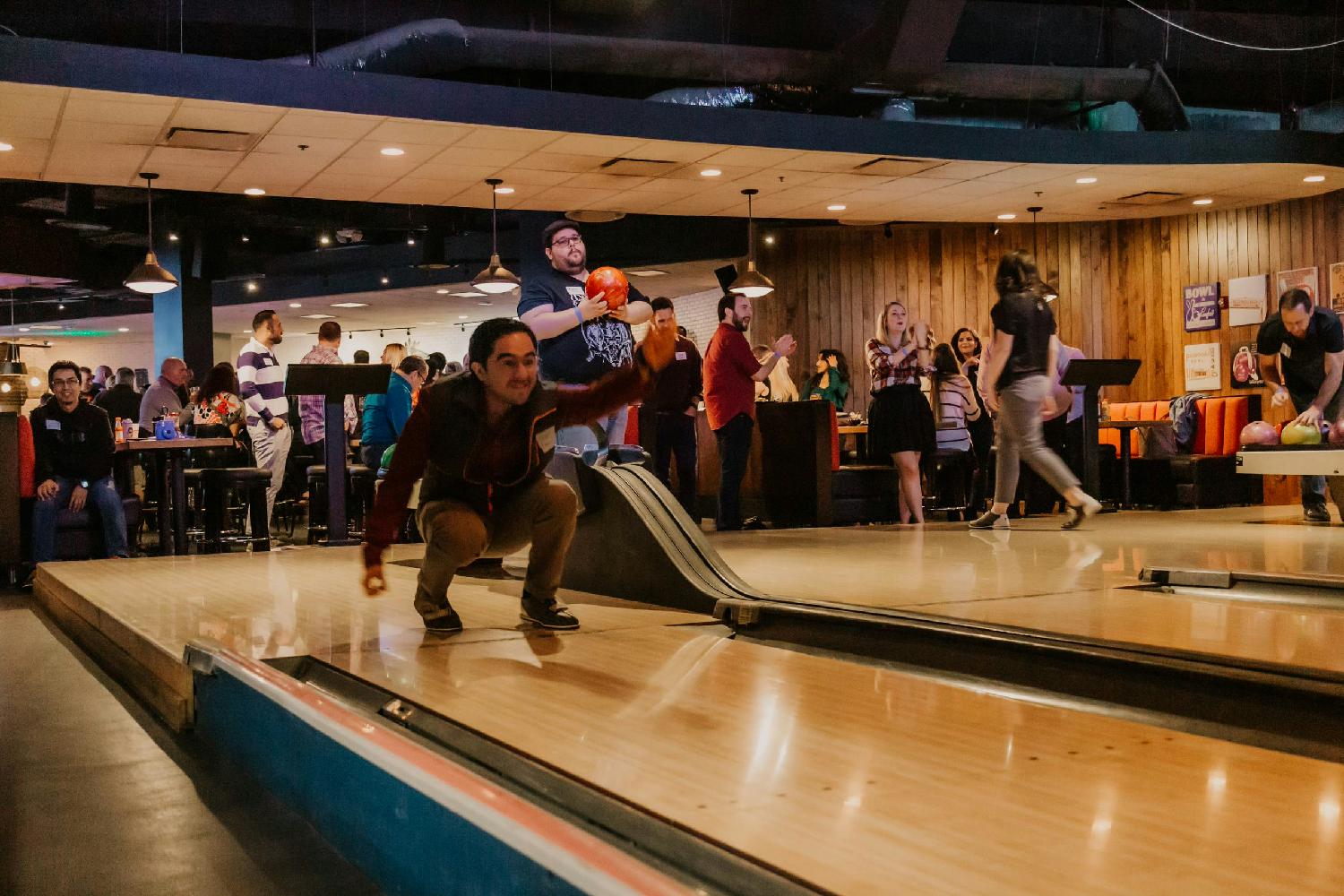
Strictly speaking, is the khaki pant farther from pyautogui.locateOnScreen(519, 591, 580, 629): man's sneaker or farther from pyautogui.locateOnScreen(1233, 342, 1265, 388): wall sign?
pyautogui.locateOnScreen(1233, 342, 1265, 388): wall sign

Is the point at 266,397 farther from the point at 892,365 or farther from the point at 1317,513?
the point at 1317,513

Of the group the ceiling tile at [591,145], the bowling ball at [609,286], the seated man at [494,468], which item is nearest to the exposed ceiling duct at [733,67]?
the ceiling tile at [591,145]

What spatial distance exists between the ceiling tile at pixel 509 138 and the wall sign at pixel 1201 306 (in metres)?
6.98

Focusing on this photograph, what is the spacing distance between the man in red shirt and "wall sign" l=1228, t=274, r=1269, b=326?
6.05 meters

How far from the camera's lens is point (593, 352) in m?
5.00

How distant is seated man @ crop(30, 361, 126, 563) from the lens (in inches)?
283

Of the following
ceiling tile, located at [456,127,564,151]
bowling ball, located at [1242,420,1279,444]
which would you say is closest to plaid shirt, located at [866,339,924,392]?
bowling ball, located at [1242,420,1279,444]

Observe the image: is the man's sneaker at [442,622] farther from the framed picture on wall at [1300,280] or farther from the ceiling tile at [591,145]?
the framed picture on wall at [1300,280]

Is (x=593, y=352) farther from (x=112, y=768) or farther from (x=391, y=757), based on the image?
(x=391, y=757)

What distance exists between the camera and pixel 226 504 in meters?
8.50

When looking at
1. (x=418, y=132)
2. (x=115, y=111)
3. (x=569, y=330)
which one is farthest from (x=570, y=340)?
(x=115, y=111)

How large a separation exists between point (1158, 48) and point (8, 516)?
37.4 feet

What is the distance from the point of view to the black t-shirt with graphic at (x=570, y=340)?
499 centimetres

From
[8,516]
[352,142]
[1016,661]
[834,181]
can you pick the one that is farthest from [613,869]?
[834,181]
